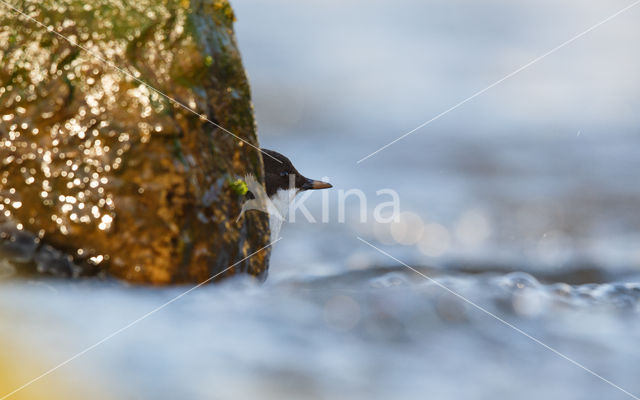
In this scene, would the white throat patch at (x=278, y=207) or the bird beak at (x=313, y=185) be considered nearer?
the white throat patch at (x=278, y=207)

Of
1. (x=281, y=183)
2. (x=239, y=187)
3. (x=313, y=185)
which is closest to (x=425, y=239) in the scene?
(x=313, y=185)

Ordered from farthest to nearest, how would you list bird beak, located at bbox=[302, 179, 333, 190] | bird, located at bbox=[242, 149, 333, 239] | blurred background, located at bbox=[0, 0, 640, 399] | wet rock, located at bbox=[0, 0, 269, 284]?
bird beak, located at bbox=[302, 179, 333, 190] → bird, located at bbox=[242, 149, 333, 239] → wet rock, located at bbox=[0, 0, 269, 284] → blurred background, located at bbox=[0, 0, 640, 399]

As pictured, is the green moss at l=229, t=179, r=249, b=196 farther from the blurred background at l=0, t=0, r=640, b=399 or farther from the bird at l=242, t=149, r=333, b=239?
the bird at l=242, t=149, r=333, b=239

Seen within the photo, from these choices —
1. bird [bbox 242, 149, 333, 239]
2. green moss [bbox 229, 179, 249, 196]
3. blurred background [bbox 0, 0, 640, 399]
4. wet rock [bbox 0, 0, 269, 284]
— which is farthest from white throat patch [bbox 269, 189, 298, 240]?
wet rock [bbox 0, 0, 269, 284]

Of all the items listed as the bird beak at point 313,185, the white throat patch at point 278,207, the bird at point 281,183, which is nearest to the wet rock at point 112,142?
the white throat patch at point 278,207

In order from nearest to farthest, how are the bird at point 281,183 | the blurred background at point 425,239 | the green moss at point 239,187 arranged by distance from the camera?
the blurred background at point 425,239 < the green moss at point 239,187 < the bird at point 281,183

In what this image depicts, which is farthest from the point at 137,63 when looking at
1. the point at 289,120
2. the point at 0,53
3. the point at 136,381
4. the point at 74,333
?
the point at 289,120

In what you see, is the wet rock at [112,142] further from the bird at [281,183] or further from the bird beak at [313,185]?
the bird beak at [313,185]
